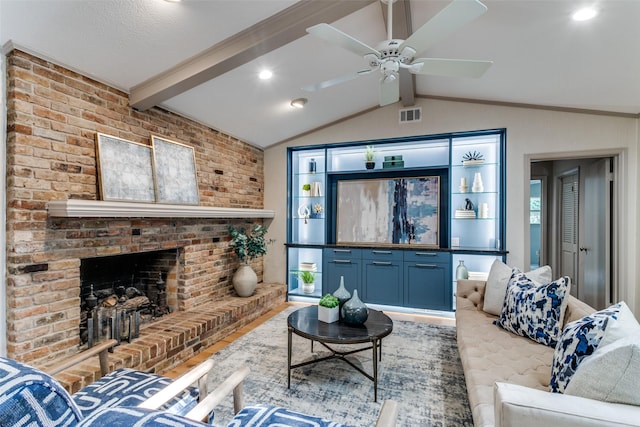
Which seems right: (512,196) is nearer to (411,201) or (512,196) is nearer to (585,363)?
(411,201)

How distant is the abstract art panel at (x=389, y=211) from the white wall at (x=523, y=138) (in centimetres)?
72

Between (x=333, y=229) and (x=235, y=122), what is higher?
(x=235, y=122)

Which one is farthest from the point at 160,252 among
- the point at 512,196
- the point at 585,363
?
the point at 512,196

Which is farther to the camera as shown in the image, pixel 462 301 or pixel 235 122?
pixel 235 122

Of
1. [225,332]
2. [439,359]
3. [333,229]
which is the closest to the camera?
[439,359]

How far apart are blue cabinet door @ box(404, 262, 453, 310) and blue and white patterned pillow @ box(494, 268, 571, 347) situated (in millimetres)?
1612

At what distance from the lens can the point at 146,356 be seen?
2.50 meters

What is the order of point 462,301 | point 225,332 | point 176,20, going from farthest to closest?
point 225,332, point 462,301, point 176,20

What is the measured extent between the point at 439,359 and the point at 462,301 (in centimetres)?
60

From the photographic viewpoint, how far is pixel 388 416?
1.17m

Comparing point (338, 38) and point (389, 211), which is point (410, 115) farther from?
point (338, 38)

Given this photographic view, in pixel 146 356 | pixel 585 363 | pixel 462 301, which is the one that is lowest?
pixel 146 356

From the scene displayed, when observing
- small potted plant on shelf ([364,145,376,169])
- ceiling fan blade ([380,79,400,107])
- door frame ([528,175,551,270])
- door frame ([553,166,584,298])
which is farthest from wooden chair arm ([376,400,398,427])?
door frame ([528,175,551,270])

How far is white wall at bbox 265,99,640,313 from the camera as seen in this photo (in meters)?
3.45
